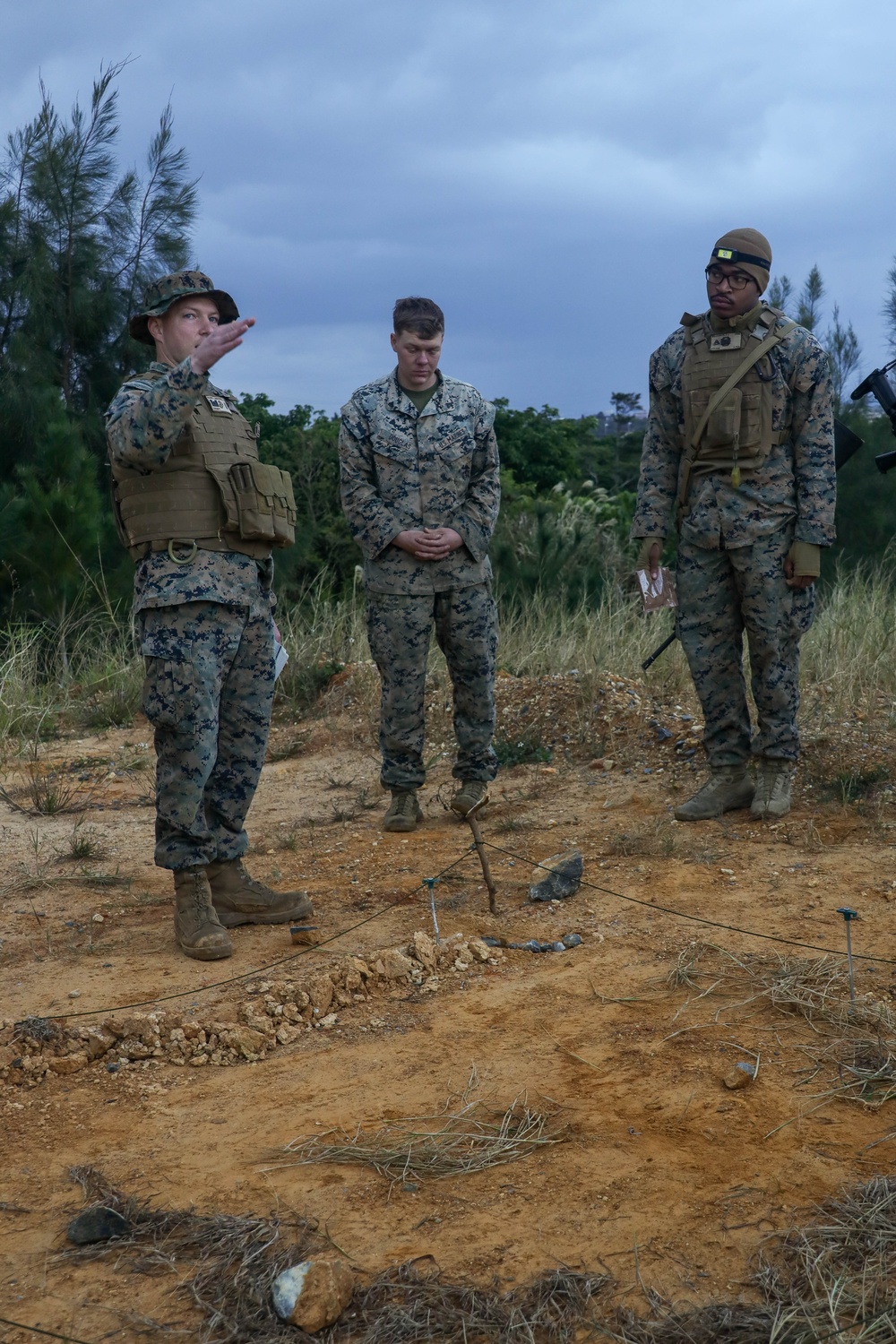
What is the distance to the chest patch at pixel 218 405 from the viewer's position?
143 inches

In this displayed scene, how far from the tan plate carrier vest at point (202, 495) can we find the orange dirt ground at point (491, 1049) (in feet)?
4.09

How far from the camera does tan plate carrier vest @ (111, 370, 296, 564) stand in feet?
11.7

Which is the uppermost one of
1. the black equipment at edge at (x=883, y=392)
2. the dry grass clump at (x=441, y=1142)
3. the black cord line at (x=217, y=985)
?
the black equipment at edge at (x=883, y=392)

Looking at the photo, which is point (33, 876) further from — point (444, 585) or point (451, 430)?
point (451, 430)

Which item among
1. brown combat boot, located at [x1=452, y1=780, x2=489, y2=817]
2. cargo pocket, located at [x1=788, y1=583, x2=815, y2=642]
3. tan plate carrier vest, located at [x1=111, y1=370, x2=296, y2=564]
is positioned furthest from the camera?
brown combat boot, located at [x1=452, y1=780, x2=489, y2=817]

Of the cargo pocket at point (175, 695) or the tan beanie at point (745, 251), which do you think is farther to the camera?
the tan beanie at point (745, 251)

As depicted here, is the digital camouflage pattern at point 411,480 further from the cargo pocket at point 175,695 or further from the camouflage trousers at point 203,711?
the cargo pocket at point 175,695

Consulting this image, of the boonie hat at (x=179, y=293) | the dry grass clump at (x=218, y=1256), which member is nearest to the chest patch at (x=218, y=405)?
the boonie hat at (x=179, y=293)

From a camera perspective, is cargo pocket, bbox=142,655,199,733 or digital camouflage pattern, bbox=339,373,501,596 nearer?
cargo pocket, bbox=142,655,199,733

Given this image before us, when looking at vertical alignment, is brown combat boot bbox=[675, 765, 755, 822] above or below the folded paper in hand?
below

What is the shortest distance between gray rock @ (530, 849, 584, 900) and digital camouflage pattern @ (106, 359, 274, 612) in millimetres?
1327

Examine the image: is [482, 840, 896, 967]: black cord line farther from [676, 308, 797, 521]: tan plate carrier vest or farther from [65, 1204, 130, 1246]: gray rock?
[65, 1204, 130, 1246]: gray rock

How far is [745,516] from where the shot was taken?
459 cm

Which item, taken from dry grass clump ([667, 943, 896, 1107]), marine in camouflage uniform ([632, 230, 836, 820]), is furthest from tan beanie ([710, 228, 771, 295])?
dry grass clump ([667, 943, 896, 1107])
